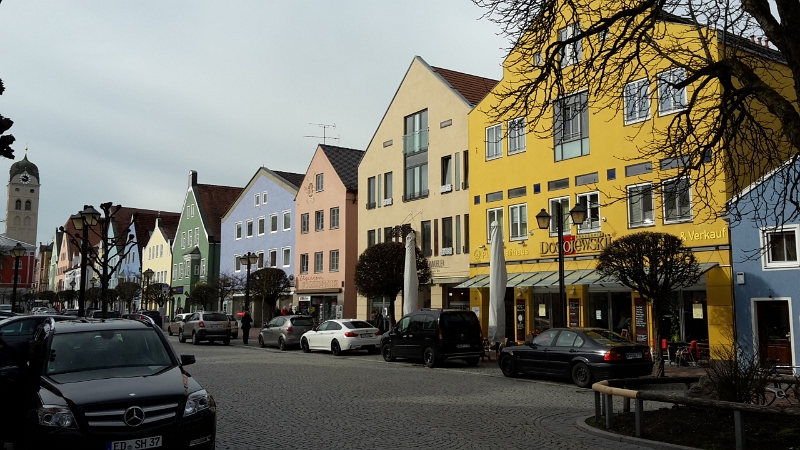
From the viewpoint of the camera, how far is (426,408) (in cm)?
1304

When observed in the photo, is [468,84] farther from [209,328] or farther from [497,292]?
[209,328]

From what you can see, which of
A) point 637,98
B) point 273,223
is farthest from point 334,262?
point 637,98

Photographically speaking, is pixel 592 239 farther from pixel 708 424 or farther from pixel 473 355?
pixel 708 424

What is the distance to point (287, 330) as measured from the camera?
103 feet

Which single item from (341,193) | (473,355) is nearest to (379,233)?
(341,193)

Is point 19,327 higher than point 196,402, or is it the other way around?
point 19,327

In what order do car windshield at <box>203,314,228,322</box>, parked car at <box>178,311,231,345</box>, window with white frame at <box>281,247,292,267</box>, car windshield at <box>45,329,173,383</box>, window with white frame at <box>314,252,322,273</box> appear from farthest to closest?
window with white frame at <box>281,247,292,267</box>, window with white frame at <box>314,252,322,273</box>, car windshield at <box>203,314,228,322</box>, parked car at <box>178,311,231,345</box>, car windshield at <box>45,329,173,383</box>

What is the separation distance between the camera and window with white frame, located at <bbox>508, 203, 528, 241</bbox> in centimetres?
2920

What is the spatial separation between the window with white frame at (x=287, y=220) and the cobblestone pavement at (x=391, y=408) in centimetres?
2742

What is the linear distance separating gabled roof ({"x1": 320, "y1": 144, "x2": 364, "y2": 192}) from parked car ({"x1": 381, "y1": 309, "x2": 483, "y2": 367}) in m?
20.6

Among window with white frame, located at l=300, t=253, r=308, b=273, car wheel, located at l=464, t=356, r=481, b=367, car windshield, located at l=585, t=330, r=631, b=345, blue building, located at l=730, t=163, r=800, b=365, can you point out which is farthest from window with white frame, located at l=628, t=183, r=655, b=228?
window with white frame, located at l=300, t=253, r=308, b=273

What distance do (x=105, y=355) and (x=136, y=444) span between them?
1.95 metres

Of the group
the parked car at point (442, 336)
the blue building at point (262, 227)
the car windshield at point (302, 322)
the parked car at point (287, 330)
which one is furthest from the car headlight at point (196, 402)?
the blue building at point (262, 227)

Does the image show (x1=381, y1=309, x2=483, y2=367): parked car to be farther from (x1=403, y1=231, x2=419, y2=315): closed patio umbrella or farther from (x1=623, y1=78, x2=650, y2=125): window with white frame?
(x1=623, y1=78, x2=650, y2=125): window with white frame
